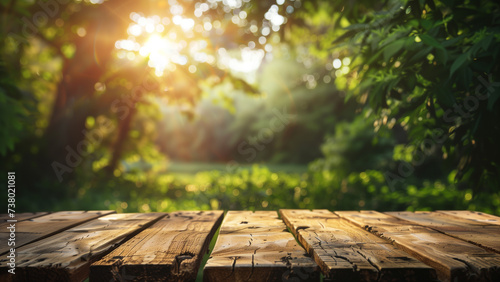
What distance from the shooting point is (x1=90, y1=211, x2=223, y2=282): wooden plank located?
3.43 ft

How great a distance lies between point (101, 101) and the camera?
26.4 feet

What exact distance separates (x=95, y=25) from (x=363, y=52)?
472cm

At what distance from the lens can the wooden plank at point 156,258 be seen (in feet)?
3.43

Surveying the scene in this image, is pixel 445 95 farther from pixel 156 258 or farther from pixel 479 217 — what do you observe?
pixel 156 258

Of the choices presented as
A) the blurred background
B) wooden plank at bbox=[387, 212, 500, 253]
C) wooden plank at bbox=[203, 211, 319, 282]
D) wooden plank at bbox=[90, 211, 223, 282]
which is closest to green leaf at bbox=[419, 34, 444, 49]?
the blurred background

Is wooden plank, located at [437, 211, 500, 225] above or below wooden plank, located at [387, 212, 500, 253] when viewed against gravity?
below

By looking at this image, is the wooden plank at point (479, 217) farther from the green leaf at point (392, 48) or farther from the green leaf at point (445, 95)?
the green leaf at point (392, 48)

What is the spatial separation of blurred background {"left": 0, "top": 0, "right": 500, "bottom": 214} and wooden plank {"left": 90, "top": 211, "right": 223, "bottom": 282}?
146 cm

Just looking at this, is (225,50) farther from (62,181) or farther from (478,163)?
(478,163)

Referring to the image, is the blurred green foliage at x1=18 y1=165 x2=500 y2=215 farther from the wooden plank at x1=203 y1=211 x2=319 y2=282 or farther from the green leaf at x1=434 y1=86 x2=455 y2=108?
the wooden plank at x1=203 y1=211 x2=319 y2=282

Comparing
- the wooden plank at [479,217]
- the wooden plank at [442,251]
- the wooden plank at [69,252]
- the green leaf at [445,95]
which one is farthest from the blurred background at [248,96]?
the wooden plank at [69,252]

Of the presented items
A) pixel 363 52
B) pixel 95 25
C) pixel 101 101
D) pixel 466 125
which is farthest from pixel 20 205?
pixel 466 125

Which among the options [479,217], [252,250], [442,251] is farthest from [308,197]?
[252,250]

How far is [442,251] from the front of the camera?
1.20 m
